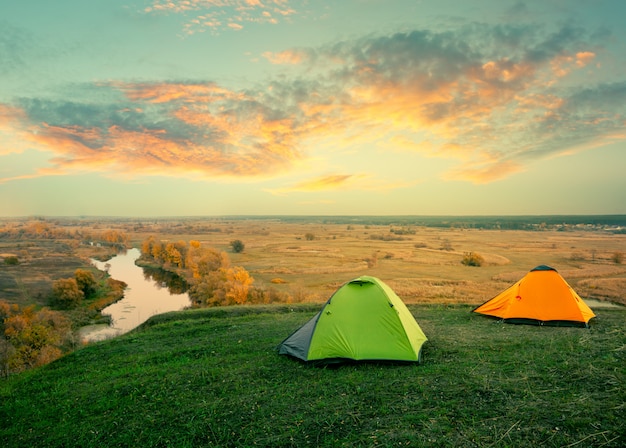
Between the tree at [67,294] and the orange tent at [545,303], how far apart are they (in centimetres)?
5028

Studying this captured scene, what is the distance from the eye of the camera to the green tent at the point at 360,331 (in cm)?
948

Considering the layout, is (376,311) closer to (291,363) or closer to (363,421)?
(291,363)

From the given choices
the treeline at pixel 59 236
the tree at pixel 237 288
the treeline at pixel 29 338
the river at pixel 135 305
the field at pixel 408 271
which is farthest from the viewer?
the treeline at pixel 59 236

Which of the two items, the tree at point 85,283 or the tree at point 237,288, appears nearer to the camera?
the tree at point 237,288

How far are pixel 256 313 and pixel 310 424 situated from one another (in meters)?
14.8

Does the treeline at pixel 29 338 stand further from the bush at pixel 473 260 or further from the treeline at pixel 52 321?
the bush at pixel 473 260

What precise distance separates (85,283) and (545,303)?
56.5 m

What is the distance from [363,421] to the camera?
6.40 metres

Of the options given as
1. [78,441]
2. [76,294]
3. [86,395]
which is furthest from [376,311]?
[76,294]

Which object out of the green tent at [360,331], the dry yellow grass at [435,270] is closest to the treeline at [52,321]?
the green tent at [360,331]

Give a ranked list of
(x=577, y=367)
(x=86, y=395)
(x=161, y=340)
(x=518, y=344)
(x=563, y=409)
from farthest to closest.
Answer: (x=161, y=340)
(x=518, y=344)
(x=86, y=395)
(x=577, y=367)
(x=563, y=409)

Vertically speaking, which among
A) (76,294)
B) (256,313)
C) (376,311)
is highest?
(376,311)

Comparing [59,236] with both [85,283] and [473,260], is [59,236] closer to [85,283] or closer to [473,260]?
[85,283]

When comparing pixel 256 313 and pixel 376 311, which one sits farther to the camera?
pixel 256 313
